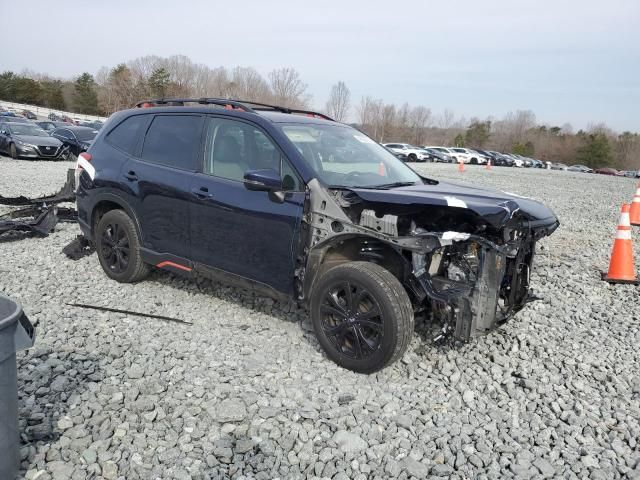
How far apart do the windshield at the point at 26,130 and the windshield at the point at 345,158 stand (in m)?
18.7

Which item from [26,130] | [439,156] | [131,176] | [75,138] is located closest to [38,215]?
[131,176]

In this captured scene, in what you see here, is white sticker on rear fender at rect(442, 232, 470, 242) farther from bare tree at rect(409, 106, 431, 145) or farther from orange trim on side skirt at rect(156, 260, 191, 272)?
bare tree at rect(409, 106, 431, 145)

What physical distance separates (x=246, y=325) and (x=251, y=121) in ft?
5.58

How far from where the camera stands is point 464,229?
3.88 meters

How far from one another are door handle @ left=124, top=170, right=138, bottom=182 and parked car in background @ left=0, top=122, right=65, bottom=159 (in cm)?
1601

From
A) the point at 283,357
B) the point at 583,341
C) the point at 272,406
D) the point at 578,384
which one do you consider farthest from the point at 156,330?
the point at 583,341

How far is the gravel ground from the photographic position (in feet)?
9.45

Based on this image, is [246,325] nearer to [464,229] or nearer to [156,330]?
[156,330]

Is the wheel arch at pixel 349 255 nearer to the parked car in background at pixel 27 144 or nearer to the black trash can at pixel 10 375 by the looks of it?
the black trash can at pixel 10 375

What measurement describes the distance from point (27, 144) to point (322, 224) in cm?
1834

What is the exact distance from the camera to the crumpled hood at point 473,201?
11.2 feet

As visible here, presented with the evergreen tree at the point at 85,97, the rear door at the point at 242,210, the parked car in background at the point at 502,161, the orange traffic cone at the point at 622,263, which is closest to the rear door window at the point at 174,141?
the rear door at the point at 242,210

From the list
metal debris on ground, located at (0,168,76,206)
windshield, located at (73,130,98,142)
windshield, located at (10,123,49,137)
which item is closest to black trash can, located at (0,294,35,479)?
metal debris on ground, located at (0,168,76,206)

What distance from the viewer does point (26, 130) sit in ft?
66.9
